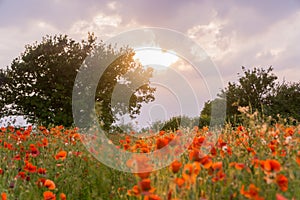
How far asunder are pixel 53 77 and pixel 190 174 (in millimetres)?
21236

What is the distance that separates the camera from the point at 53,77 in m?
22.8

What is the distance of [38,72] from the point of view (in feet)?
75.5

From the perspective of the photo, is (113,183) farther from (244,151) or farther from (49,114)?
(49,114)

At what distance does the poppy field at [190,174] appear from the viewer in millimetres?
2822

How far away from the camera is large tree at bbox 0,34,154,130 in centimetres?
2220

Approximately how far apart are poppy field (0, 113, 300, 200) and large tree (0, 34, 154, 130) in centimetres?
1555

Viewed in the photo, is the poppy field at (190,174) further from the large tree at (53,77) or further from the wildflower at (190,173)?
the large tree at (53,77)

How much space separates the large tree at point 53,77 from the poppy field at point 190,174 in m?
15.6

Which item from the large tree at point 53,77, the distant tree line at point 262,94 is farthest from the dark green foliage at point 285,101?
the large tree at point 53,77

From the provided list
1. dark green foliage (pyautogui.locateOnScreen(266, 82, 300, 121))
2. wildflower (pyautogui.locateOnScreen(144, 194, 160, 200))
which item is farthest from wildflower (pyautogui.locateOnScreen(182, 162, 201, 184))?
dark green foliage (pyautogui.locateOnScreen(266, 82, 300, 121))

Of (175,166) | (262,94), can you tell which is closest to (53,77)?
(262,94)

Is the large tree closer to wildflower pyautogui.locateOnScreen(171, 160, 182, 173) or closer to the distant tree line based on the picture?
the distant tree line

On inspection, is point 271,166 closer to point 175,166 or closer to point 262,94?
point 175,166

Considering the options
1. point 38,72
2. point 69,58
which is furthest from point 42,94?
point 69,58
